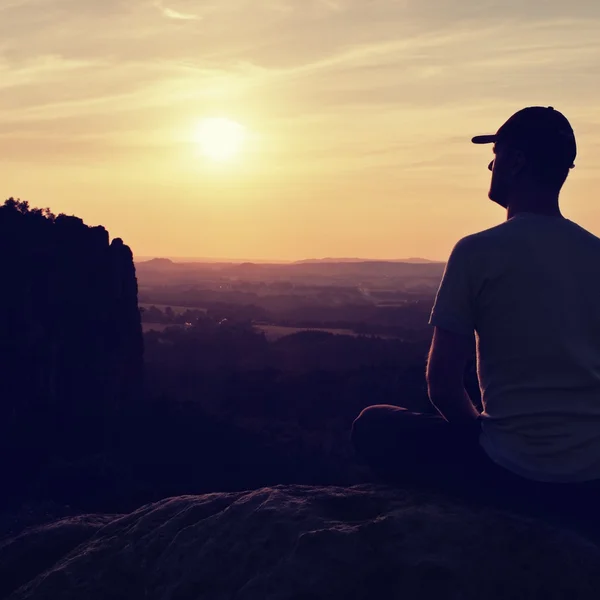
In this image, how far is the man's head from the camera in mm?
4441

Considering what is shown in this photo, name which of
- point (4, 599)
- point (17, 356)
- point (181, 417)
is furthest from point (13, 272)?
point (4, 599)

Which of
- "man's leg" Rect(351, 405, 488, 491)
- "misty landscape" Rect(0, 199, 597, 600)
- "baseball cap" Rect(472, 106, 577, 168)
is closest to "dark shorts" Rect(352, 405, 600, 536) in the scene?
"man's leg" Rect(351, 405, 488, 491)

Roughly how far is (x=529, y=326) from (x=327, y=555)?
1.71m

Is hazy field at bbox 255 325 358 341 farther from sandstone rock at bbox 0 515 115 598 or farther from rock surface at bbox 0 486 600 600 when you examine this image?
rock surface at bbox 0 486 600 600

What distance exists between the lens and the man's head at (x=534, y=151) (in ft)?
14.6

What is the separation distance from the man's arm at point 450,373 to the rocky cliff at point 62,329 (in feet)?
96.4

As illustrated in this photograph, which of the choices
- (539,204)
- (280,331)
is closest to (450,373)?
(539,204)

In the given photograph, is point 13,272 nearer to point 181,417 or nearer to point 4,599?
point 181,417

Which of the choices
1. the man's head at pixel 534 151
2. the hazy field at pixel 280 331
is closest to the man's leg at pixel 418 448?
the man's head at pixel 534 151

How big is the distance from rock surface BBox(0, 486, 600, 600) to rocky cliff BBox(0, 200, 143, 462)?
27760mm

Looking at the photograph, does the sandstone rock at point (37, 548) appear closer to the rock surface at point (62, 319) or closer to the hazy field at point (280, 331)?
the rock surface at point (62, 319)

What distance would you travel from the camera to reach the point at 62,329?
118 feet

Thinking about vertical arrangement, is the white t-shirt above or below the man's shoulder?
below

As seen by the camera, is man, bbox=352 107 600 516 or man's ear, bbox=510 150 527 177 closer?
man, bbox=352 107 600 516
